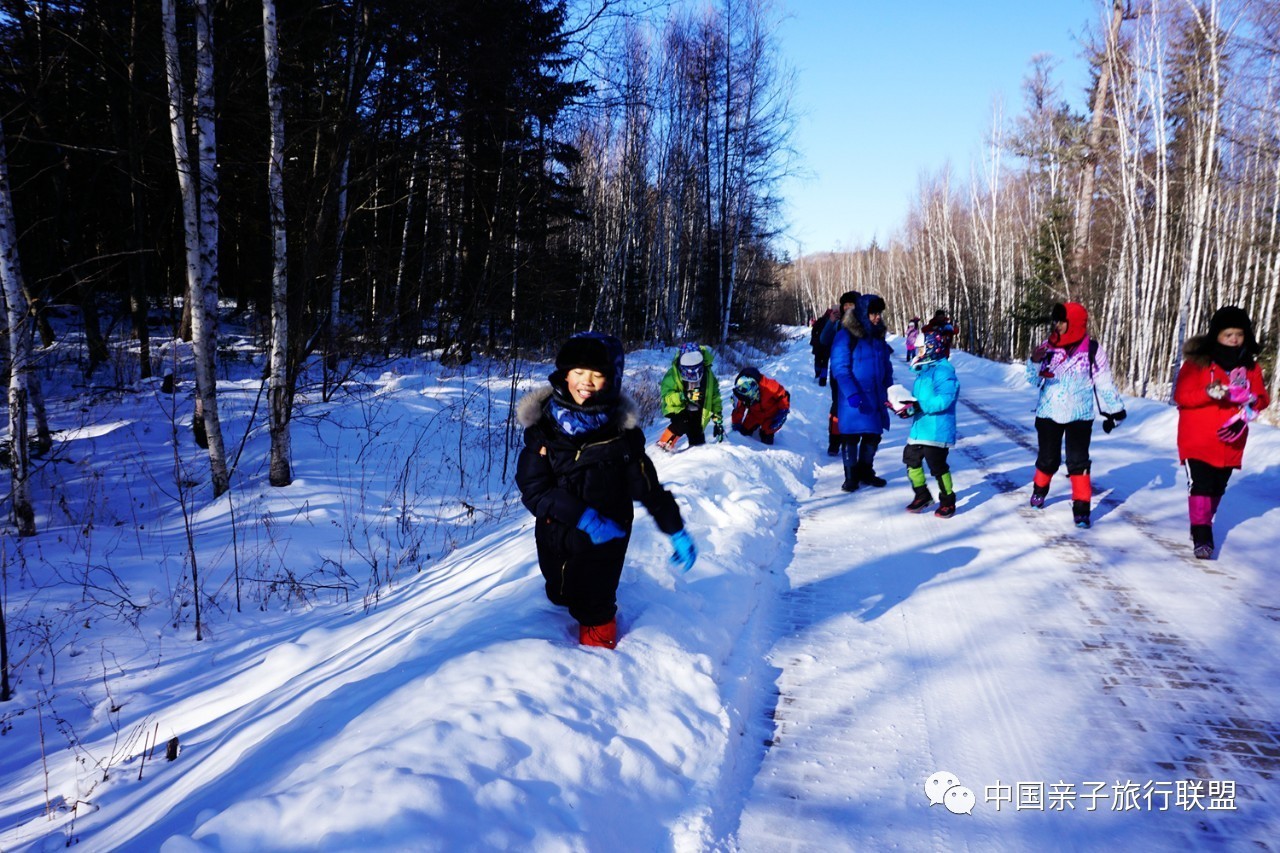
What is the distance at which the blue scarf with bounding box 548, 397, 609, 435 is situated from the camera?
296cm

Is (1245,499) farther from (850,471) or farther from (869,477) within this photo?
(850,471)

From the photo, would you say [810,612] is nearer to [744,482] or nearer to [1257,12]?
[744,482]

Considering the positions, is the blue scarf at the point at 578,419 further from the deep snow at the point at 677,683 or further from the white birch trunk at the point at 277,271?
the white birch trunk at the point at 277,271

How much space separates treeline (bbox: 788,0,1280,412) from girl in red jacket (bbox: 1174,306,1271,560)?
1193cm

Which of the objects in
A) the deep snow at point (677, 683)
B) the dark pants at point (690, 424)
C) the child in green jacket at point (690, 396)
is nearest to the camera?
the deep snow at point (677, 683)

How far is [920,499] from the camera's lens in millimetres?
6305

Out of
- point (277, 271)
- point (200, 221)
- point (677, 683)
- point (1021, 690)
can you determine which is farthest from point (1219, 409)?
point (200, 221)

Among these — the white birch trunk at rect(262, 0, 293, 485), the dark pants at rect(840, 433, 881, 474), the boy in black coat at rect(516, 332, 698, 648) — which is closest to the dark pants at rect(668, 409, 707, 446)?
the dark pants at rect(840, 433, 881, 474)

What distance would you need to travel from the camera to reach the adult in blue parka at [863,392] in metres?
7.25

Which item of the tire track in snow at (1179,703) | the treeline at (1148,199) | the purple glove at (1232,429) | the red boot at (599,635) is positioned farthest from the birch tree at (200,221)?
the treeline at (1148,199)

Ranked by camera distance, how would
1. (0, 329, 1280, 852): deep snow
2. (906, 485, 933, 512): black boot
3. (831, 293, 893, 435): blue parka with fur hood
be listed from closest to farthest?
(0, 329, 1280, 852): deep snow → (906, 485, 933, 512): black boot → (831, 293, 893, 435): blue parka with fur hood

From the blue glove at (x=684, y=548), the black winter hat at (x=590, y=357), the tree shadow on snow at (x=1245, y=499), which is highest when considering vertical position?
the black winter hat at (x=590, y=357)

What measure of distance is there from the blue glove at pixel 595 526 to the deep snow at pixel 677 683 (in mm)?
524

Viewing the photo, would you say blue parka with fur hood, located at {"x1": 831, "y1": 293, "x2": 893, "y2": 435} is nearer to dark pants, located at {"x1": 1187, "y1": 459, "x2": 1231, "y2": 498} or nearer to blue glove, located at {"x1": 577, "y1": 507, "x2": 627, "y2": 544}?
dark pants, located at {"x1": 1187, "y1": 459, "x2": 1231, "y2": 498}
